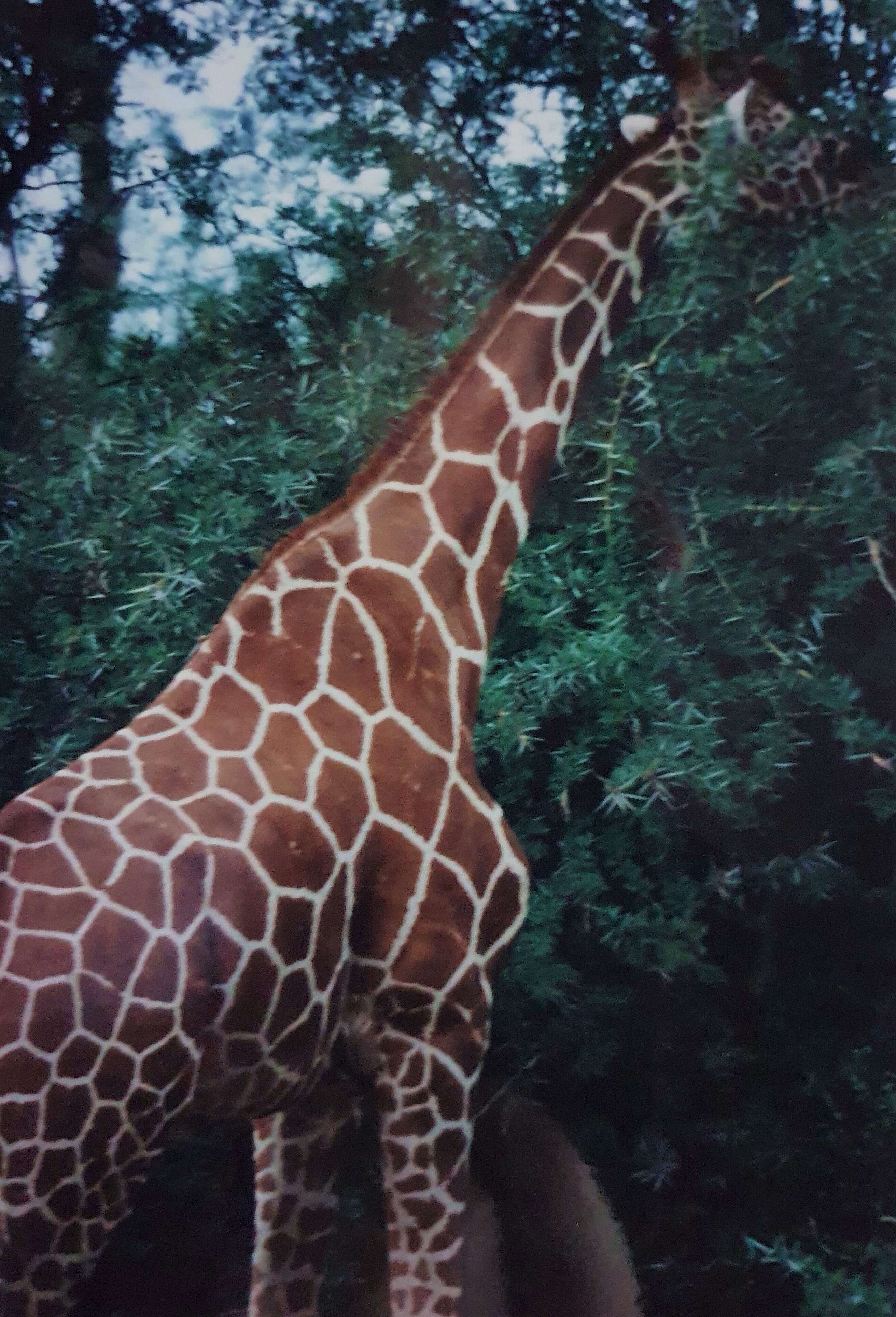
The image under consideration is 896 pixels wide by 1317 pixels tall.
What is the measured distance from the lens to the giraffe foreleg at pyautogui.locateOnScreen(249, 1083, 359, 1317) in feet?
3.08

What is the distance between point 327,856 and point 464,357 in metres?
0.46

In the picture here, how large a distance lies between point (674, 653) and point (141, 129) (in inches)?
26.4

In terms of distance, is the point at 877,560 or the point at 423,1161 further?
the point at 877,560

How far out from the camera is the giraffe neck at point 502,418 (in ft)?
A: 3.19

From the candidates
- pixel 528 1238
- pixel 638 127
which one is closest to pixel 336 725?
pixel 528 1238

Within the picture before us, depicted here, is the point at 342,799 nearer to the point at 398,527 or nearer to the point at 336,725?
the point at 336,725

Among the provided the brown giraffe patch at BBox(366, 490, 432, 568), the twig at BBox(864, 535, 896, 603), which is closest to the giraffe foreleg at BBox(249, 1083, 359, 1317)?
the brown giraffe patch at BBox(366, 490, 432, 568)

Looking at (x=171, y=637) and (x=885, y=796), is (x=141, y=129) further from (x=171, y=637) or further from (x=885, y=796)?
(x=885, y=796)

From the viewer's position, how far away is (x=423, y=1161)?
92 centimetres

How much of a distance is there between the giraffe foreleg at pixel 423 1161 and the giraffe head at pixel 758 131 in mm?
787

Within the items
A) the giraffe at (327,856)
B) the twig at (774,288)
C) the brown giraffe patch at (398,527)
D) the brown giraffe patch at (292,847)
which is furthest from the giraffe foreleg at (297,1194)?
the twig at (774,288)

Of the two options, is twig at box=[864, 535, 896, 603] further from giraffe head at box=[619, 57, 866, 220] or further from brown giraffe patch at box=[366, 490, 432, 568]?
brown giraffe patch at box=[366, 490, 432, 568]

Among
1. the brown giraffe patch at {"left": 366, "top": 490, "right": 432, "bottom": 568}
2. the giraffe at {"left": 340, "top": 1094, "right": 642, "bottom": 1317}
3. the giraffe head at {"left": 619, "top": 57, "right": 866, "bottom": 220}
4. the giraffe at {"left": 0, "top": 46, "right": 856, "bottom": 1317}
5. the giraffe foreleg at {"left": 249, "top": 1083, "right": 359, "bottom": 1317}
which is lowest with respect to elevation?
the giraffe at {"left": 340, "top": 1094, "right": 642, "bottom": 1317}

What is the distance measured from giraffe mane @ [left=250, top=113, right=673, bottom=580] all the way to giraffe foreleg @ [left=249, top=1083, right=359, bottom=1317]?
46 cm
